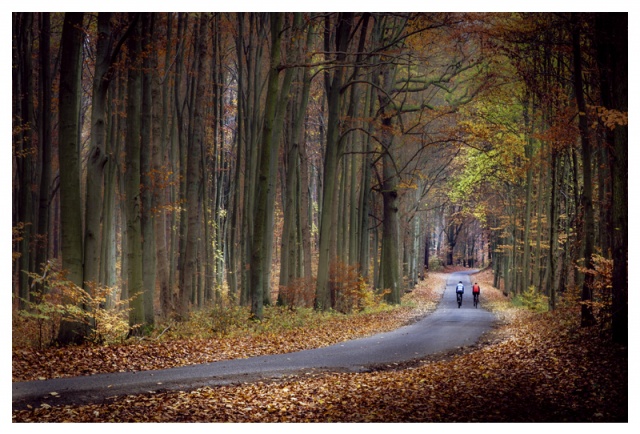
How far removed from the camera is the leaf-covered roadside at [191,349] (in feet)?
29.3

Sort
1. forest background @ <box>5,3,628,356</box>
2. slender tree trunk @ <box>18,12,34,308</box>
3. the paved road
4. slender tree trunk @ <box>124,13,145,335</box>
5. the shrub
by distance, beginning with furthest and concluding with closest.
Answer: slender tree trunk @ <box>18,12,34,308</box>
slender tree trunk @ <box>124,13,145,335</box>
forest background @ <box>5,3,628,356</box>
the shrub
the paved road

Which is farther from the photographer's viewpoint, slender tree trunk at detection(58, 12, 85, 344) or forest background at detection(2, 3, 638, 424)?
forest background at detection(2, 3, 638, 424)

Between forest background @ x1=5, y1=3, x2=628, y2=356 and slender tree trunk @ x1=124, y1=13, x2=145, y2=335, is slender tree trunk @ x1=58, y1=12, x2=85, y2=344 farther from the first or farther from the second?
slender tree trunk @ x1=124, y1=13, x2=145, y2=335

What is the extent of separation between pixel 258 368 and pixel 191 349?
6.37ft

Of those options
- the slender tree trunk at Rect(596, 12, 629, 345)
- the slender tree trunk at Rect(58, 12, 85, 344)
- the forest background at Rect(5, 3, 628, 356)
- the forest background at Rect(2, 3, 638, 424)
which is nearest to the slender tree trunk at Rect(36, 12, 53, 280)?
the forest background at Rect(5, 3, 628, 356)

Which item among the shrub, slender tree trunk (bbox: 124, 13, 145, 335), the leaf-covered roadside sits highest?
slender tree trunk (bbox: 124, 13, 145, 335)

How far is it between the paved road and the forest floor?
1.18 feet

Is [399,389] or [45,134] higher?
[45,134]

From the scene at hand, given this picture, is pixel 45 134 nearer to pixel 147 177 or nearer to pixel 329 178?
pixel 147 177

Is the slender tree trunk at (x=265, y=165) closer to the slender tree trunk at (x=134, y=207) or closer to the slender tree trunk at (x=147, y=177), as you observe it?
the slender tree trunk at (x=147, y=177)

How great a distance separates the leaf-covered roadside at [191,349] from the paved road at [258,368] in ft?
1.49

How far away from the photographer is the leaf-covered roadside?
29.3 feet

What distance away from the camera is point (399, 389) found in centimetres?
783

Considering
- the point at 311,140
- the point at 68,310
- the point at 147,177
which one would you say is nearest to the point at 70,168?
the point at 68,310
